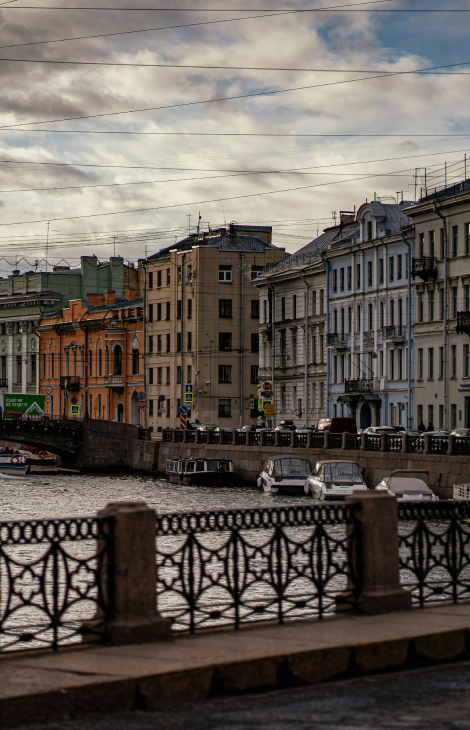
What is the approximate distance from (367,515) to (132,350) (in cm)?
7763

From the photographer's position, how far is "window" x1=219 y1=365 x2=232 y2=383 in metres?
80.1

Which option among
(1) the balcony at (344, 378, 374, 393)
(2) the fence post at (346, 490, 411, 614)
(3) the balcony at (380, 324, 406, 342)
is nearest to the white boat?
(1) the balcony at (344, 378, 374, 393)

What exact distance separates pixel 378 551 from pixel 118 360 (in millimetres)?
78364

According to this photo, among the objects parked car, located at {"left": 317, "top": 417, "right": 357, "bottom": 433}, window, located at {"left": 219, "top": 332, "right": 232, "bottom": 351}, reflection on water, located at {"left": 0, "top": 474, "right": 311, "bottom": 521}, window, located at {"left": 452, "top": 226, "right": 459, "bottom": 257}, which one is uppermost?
window, located at {"left": 452, "top": 226, "right": 459, "bottom": 257}

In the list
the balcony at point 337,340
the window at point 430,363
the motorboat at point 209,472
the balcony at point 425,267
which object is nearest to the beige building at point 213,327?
the balcony at point 337,340

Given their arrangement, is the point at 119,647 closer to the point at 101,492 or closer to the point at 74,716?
the point at 74,716

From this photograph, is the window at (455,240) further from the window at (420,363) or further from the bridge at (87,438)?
the bridge at (87,438)

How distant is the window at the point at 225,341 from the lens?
263 ft

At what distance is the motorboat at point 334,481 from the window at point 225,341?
39373 millimetres

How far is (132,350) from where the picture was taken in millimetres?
86812

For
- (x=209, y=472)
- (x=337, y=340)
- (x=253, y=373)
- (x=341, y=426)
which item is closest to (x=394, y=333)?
(x=337, y=340)

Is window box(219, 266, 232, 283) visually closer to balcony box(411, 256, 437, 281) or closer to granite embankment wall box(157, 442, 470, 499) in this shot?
granite embankment wall box(157, 442, 470, 499)

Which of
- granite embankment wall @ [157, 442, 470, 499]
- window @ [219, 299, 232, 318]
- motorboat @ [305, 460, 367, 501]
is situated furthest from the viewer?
window @ [219, 299, 232, 318]

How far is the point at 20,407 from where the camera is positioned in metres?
71.4
